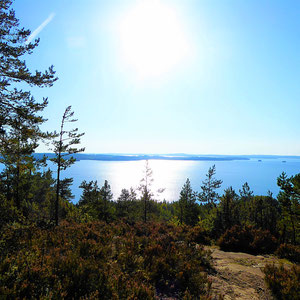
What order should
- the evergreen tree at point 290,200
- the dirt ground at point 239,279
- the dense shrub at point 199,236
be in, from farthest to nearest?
1. the evergreen tree at point 290,200
2. the dense shrub at point 199,236
3. the dirt ground at point 239,279

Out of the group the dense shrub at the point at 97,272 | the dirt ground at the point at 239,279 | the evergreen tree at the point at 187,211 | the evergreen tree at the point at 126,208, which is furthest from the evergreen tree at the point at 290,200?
the evergreen tree at the point at 126,208

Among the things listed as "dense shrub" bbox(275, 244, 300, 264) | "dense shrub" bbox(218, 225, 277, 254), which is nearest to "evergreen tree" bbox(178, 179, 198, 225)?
"dense shrub" bbox(218, 225, 277, 254)

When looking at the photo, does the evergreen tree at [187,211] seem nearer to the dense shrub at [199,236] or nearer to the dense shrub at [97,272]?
the dense shrub at [199,236]

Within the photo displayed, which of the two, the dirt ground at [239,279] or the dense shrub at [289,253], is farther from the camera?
the dense shrub at [289,253]

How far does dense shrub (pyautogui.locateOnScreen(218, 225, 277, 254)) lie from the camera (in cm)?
1057

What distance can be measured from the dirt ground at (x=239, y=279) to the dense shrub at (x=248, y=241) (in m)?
2.32

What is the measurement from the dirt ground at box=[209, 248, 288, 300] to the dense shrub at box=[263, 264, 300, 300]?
0.24 m

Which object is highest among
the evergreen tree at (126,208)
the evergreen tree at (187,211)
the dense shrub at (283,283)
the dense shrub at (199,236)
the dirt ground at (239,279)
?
the dense shrub at (283,283)

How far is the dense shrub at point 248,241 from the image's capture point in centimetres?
1057

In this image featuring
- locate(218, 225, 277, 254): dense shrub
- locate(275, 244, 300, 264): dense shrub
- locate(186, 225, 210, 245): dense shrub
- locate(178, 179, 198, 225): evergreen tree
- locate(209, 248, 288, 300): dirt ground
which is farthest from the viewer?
locate(178, 179, 198, 225): evergreen tree

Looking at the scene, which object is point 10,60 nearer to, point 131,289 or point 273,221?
point 131,289

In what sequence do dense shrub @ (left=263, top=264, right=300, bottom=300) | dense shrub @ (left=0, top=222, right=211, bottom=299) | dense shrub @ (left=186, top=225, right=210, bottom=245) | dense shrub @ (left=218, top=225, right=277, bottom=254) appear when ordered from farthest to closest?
dense shrub @ (left=186, top=225, right=210, bottom=245) < dense shrub @ (left=218, top=225, right=277, bottom=254) < dense shrub @ (left=263, top=264, right=300, bottom=300) < dense shrub @ (left=0, top=222, right=211, bottom=299)

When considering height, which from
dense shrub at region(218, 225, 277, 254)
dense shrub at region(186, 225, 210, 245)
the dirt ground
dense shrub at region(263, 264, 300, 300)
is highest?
dense shrub at region(263, 264, 300, 300)

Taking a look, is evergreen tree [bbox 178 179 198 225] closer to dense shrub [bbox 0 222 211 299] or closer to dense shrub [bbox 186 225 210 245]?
dense shrub [bbox 186 225 210 245]
